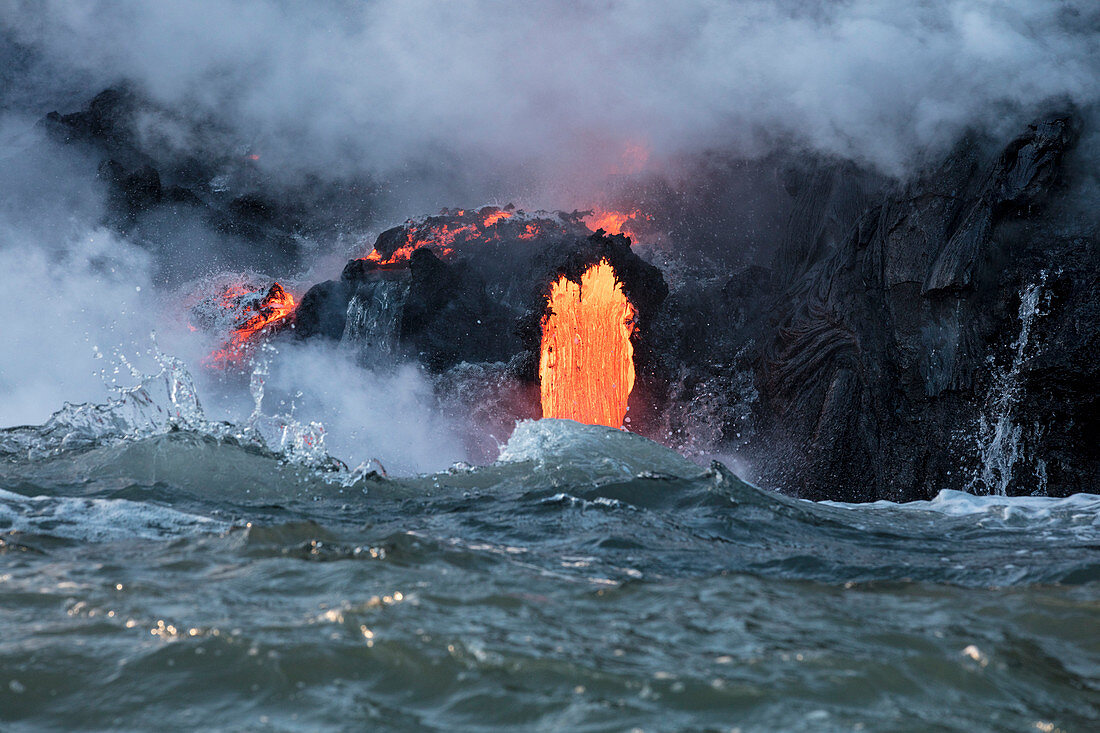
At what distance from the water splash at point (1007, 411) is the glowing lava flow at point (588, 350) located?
5318mm

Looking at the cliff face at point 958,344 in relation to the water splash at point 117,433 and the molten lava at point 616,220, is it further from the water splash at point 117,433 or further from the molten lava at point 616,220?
the water splash at point 117,433

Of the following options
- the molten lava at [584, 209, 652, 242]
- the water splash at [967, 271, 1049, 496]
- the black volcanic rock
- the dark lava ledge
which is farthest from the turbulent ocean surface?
the black volcanic rock

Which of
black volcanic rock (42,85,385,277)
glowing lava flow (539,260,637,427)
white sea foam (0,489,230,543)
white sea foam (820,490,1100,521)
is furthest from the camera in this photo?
black volcanic rock (42,85,385,277)

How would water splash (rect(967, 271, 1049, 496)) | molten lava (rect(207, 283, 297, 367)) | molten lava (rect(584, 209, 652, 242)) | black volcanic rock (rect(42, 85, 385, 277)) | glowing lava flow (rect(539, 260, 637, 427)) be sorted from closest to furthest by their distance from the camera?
1. water splash (rect(967, 271, 1049, 496))
2. glowing lava flow (rect(539, 260, 637, 427))
3. molten lava (rect(207, 283, 297, 367))
4. molten lava (rect(584, 209, 652, 242))
5. black volcanic rock (rect(42, 85, 385, 277))

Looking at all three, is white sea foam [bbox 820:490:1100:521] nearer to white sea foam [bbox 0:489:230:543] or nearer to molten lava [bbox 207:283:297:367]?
white sea foam [bbox 0:489:230:543]

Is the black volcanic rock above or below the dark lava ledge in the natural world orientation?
above

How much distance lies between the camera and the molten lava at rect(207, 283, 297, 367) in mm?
16547

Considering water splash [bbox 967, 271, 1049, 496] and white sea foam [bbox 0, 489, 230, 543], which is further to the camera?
water splash [bbox 967, 271, 1049, 496]

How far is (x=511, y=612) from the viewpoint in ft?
9.87

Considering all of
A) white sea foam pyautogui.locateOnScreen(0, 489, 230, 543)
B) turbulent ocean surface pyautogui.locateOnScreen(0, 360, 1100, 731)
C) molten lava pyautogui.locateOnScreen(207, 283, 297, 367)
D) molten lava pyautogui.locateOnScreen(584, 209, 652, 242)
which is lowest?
turbulent ocean surface pyautogui.locateOnScreen(0, 360, 1100, 731)

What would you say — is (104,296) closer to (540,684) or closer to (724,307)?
(724,307)

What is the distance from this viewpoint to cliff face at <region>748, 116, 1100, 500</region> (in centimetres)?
924

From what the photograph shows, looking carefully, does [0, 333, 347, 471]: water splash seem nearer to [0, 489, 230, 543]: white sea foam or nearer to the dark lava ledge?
[0, 489, 230, 543]: white sea foam

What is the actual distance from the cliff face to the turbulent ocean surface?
12.9 feet
